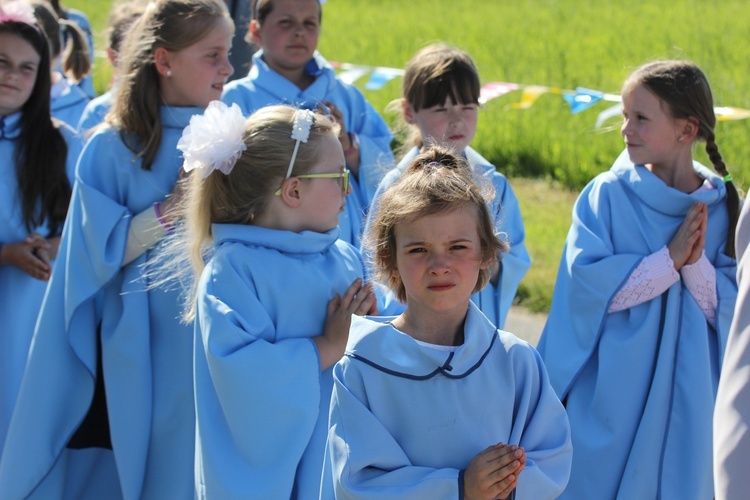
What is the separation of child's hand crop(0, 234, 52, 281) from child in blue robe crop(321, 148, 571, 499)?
7.00ft

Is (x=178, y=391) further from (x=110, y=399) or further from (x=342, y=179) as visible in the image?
(x=342, y=179)

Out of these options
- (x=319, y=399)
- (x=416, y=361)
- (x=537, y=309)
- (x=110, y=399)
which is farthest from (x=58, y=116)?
(x=416, y=361)

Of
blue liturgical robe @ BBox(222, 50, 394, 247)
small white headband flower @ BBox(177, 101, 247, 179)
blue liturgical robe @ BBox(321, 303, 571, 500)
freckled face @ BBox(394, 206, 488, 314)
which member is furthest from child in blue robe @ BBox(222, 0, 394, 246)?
blue liturgical robe @ BBox(321, 303, 571, 500)

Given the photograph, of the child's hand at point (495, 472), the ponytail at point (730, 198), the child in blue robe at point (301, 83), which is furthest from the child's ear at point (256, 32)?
the child's hand at point (495, 472)

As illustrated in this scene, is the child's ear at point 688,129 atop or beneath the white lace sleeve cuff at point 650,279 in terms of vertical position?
atop

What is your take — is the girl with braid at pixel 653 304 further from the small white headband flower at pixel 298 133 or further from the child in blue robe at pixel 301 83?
the small white headband flower at pixel 298 133

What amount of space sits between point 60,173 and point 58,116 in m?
1.68

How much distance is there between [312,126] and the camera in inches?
136

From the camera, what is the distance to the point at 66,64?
684 centimetres

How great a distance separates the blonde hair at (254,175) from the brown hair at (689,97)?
1294 millimetres

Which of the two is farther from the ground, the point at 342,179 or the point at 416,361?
the point at 342,179

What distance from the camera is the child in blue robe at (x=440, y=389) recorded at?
8.35 ft

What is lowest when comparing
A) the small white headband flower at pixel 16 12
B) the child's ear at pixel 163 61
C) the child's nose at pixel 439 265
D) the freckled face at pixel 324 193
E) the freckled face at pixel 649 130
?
the child's nose at pixel 439 265

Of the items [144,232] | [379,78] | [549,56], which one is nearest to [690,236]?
[144,232]
